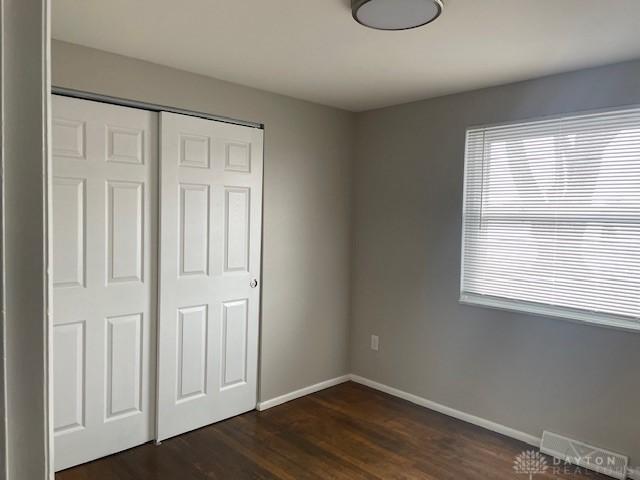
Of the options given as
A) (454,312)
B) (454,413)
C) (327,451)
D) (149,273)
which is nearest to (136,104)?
(149,273)

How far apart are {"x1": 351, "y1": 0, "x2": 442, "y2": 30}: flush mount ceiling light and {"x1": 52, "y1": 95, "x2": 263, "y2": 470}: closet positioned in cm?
141

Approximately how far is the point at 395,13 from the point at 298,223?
194 centimetres

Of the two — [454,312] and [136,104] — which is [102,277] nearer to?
[136,104]

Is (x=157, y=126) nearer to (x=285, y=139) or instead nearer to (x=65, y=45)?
(x=65, y=45)

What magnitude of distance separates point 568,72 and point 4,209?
3.12 metres

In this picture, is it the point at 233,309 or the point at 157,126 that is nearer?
the point at 157,126

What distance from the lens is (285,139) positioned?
3.52 m

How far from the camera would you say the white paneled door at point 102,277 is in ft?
8.29

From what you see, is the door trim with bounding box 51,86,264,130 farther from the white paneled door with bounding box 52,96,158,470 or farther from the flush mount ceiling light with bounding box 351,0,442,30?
the flush mount ceiling light with bounding box 351,0,442,30

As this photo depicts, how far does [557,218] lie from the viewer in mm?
2893

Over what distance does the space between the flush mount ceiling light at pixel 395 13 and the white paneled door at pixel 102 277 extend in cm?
147

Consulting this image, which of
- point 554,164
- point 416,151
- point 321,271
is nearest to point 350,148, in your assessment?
point 416,151

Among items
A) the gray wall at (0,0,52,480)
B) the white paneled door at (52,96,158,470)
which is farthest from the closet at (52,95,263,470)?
the gray wall at (0,0,52,480)

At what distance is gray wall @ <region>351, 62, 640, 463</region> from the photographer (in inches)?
107
